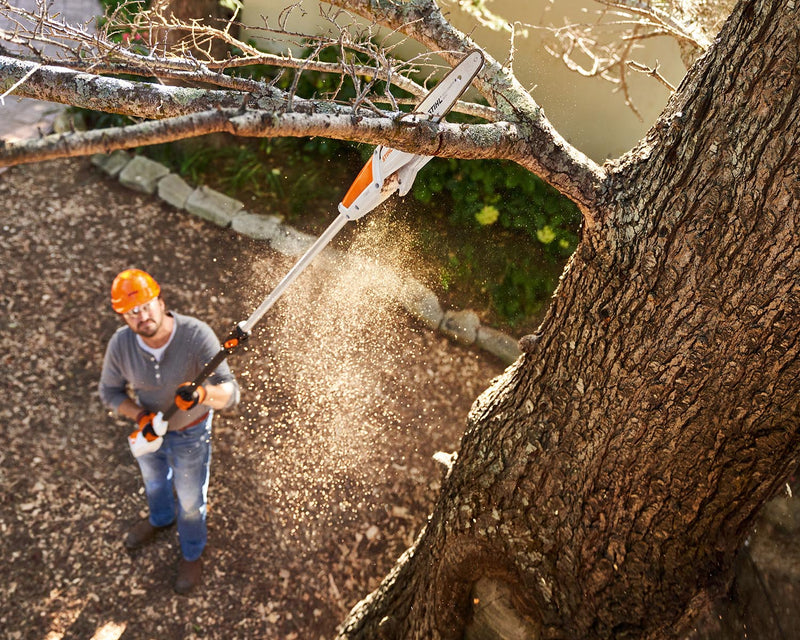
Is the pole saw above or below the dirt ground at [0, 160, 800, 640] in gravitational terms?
above

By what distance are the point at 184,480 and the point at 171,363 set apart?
24.7 inches

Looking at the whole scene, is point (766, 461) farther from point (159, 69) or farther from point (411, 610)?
point (159, 69)

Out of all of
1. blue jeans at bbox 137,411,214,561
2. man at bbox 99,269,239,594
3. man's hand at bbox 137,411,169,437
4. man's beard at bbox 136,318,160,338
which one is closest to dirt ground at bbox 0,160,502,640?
blue jeans at bbox 137,411,214,561

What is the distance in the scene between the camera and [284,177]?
5805 mm

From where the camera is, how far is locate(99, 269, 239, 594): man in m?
2.94

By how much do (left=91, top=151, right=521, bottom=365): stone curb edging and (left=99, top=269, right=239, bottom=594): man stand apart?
2166 mm

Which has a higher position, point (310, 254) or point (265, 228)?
point (310, 254)

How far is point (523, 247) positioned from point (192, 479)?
319cm

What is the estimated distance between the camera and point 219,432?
167 inches

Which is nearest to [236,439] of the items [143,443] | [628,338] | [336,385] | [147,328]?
[336,385]

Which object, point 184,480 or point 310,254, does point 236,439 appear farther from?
point 310,254

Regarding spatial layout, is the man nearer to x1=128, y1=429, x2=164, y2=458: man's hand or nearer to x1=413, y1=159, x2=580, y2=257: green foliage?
x1=128, y1=429, x2=164, y2=458: man's hand

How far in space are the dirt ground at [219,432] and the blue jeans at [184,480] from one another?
0.73 ft

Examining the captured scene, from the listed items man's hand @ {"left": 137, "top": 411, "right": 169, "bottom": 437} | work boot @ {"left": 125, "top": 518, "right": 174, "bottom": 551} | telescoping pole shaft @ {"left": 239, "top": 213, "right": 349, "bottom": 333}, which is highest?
telescoping pole shaft @ {"left": 239, "top": 213, "right": 349, "bottom": 333}
